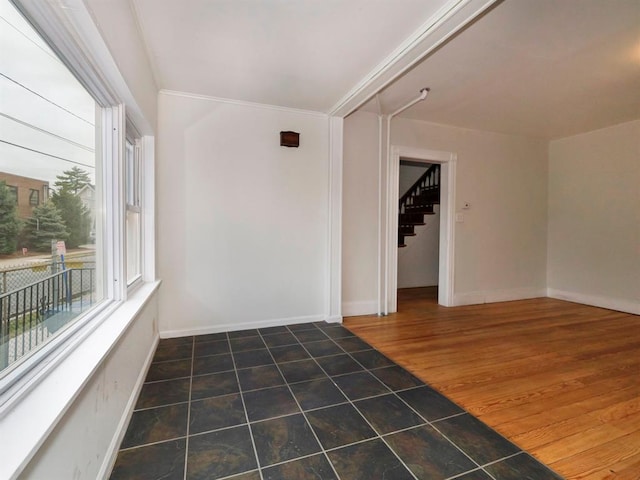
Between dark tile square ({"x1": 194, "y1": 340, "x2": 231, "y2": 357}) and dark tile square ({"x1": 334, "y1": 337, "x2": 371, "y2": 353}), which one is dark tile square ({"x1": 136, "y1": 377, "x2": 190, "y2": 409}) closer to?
dark tile square ({"x1": 194, "y1": 340, "x2": 231, "y2": 357})

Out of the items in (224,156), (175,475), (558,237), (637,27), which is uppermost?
(637,27)

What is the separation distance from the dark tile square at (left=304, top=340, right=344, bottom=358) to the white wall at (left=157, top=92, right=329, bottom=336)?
61 centimetres

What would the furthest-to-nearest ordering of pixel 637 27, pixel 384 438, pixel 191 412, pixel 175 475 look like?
pixel 637 27 → pixel 191 412 → pixel 384 438 → pixel 175 475

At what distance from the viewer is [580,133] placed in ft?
14.3

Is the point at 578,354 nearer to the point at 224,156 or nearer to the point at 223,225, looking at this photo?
the point at 223,225

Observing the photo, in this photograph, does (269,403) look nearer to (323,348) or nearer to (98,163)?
(323,348)

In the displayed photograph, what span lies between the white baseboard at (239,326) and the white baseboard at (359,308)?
11.0 inches

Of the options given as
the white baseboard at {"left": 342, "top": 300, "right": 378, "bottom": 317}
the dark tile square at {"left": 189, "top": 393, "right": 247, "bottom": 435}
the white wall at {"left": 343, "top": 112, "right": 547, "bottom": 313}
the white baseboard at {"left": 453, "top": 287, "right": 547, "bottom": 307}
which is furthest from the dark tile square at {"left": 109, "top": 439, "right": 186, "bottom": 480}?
the white baseboard at {"left": 453, "top": 287, "right": 547, "bottom": 307}

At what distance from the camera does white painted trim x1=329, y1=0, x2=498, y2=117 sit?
162cm

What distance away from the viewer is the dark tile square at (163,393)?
6.05ft

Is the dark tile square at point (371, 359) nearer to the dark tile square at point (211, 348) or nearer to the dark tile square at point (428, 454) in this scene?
the dark tile square at point (428, 454)

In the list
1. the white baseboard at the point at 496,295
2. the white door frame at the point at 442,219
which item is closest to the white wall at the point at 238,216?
the white door frame at the point at 442,219

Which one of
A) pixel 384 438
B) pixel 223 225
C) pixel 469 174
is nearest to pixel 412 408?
pixel 384 438

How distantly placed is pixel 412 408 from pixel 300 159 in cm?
253
